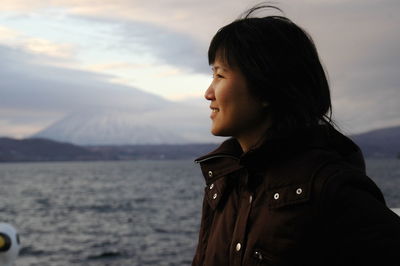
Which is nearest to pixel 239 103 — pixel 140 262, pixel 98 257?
pixel 140 262

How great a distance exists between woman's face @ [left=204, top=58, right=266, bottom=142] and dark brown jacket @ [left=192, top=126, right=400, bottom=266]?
0.15m

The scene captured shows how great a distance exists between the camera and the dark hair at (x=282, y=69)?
6.18 feet

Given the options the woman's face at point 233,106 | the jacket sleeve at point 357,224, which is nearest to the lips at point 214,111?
the woman's face at point 233,106

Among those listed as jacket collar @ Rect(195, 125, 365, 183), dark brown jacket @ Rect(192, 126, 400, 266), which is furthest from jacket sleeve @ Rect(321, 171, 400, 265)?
jacket collar @ Rect(195, 125, 365, 183)

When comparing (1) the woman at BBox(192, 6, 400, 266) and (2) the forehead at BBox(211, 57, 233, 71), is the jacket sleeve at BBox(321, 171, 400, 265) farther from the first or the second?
(2) the forehead at BBox(211, 57, 233, 71)

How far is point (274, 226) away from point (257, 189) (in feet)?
0.62

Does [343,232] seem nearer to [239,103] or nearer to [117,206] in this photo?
[239,103]

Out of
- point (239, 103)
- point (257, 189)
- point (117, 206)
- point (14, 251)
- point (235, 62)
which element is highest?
point (235, 62)

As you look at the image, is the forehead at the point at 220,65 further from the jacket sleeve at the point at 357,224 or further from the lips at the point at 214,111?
the jacket sleeve at the point at 357,224

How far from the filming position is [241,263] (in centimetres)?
178

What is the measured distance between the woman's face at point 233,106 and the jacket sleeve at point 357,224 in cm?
42

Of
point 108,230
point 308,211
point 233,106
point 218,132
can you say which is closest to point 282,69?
point 233,106

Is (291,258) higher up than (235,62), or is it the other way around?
(235,62)

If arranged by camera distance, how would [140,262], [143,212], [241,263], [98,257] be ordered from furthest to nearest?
[143,212] < [98,257] < [140,262] < [241,263]
